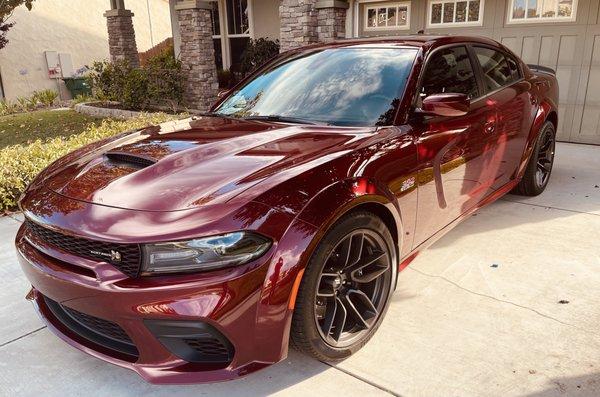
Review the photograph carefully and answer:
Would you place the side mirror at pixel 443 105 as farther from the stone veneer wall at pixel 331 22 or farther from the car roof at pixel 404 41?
the stone veneer wall at pixel 331 22

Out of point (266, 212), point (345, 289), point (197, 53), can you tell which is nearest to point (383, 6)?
point (197, 53)

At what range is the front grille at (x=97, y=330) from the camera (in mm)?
2098

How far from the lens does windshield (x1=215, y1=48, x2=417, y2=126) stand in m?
2.93

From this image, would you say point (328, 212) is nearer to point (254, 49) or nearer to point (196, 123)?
point (196, 123)

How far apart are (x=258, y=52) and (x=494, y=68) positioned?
27.4 feet

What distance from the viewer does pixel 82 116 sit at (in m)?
11.7

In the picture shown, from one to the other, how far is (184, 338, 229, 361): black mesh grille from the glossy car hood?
55cm

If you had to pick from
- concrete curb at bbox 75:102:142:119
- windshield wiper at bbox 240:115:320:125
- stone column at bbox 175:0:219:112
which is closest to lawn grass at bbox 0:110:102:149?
concrete curb at bbox 75:102:142:119

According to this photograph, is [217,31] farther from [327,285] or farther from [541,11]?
[327,285]

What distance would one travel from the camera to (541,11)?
696 cm

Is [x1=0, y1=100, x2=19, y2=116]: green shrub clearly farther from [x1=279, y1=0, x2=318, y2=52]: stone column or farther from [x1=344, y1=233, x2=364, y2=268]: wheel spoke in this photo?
[x1=344, y1=233, x2=364, y2=268]: wheel spoke

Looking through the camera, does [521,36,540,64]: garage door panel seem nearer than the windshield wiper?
No

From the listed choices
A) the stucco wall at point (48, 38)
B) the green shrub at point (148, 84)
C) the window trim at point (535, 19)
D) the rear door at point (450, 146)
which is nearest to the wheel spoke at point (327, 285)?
the rear door at point (450, 146)

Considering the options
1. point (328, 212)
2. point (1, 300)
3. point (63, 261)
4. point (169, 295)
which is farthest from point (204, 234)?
point (1, 300)
